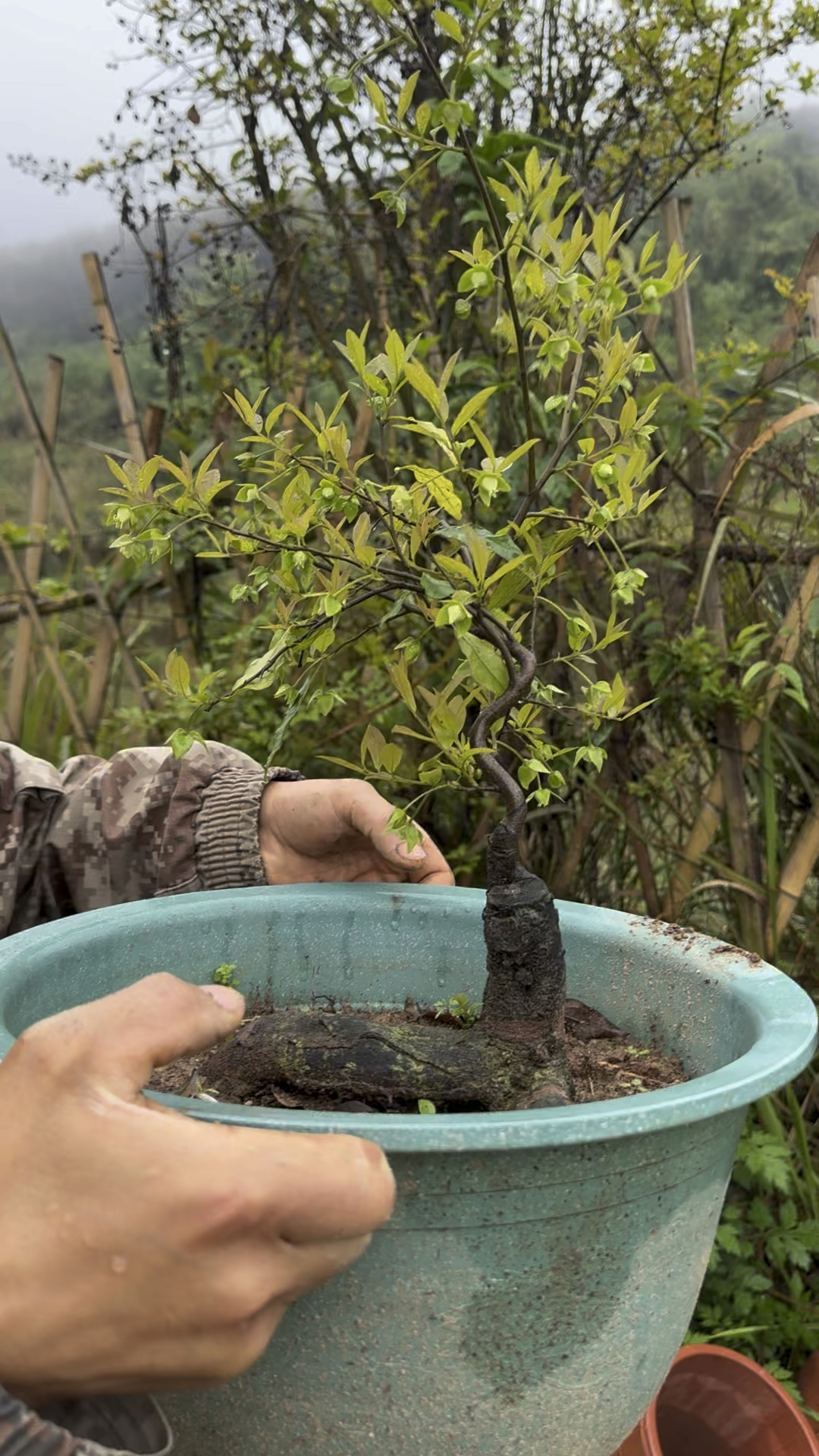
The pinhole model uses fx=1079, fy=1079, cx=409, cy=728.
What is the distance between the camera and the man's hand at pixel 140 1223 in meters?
0.47

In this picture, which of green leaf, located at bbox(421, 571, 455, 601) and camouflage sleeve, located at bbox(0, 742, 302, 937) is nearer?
green leaf, located at bbox(421, 571, 455, 601)

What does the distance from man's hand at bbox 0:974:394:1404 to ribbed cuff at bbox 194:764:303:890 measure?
1.84ft

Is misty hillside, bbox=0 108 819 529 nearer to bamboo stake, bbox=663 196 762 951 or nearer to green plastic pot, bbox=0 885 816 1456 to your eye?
bamboo stake, bbox=663 196 762 951

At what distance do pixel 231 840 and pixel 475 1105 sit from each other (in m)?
0.42

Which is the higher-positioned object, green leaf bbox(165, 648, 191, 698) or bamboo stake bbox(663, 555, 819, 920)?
green leaf bbox(165, 648, 191, 698)

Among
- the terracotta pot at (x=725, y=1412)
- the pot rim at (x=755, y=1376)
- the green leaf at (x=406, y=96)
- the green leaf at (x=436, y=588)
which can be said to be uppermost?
the green leaf at (x=406, y=96)

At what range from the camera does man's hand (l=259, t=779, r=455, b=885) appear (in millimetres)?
987

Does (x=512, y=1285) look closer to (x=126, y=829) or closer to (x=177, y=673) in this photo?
(x=177, y=673)

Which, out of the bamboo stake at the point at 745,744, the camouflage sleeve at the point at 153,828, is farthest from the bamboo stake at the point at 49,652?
the bamboo stake at the point at 745,744

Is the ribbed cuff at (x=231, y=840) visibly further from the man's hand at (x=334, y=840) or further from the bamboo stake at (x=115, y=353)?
the bamboo stake at (x=115, y=353)

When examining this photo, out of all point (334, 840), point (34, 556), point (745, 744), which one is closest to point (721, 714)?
point (745, 744)

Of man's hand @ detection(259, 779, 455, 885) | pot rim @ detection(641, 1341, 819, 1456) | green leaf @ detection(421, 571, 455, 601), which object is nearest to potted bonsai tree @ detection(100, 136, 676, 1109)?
green leaf @ detection(421, 571, 455, 601)

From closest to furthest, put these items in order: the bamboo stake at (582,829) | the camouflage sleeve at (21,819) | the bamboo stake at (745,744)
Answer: the camouflage sleeve at (21,819) < the bamboo stake at (745,744) < the bamboo stake at (582,829)

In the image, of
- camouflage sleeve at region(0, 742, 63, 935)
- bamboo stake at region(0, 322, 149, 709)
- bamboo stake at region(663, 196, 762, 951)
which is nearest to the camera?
camouflage sleeve at region(0, 742, 63, 935)
